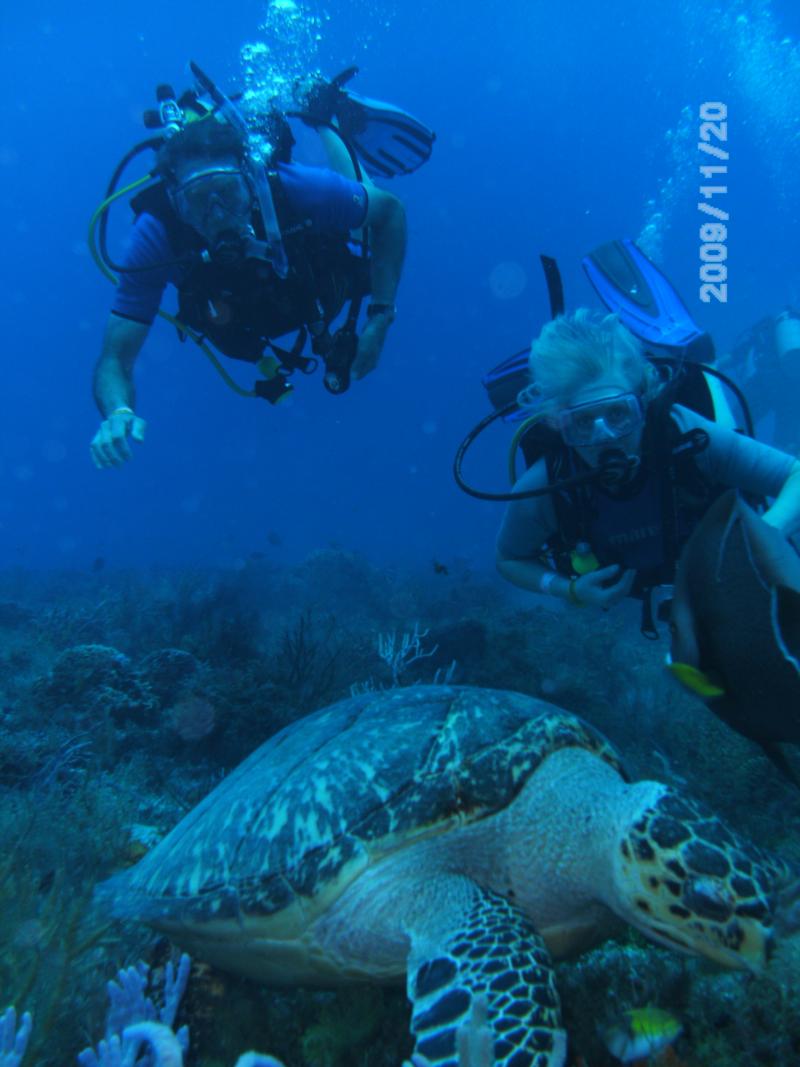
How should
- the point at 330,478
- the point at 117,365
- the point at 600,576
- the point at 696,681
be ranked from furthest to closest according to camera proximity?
the point at 330,478
the point at 117,365
the point at 600,576
the point at 696,681

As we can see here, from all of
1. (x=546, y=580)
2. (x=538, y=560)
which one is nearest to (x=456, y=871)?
(x=546, y=580)

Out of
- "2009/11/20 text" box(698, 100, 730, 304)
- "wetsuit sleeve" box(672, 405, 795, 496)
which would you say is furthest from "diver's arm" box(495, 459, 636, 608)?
"2009/11/20 text" box(698, 100, 730, 304)

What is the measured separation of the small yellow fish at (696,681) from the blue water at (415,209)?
29936mm

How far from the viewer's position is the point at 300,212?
5.27 meters

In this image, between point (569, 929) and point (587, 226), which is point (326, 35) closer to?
point (587, 226)

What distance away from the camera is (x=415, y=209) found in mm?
69812

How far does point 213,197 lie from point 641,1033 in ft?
18.3

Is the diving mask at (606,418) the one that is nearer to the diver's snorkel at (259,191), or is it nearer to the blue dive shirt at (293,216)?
the diver's snorkel at (259,191)

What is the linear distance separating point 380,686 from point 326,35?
Result: 73.9 meters

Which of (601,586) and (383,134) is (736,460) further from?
(383,134)

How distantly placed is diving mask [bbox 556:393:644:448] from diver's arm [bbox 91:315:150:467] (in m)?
2.74

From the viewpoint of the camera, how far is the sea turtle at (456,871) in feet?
5.47

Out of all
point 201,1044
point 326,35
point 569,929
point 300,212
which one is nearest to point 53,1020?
point 201,1044

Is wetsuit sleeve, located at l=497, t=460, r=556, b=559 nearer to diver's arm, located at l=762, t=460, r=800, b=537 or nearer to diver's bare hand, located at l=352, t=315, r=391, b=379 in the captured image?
diver's arm, located at l=762, t=460, r=800, b=537
